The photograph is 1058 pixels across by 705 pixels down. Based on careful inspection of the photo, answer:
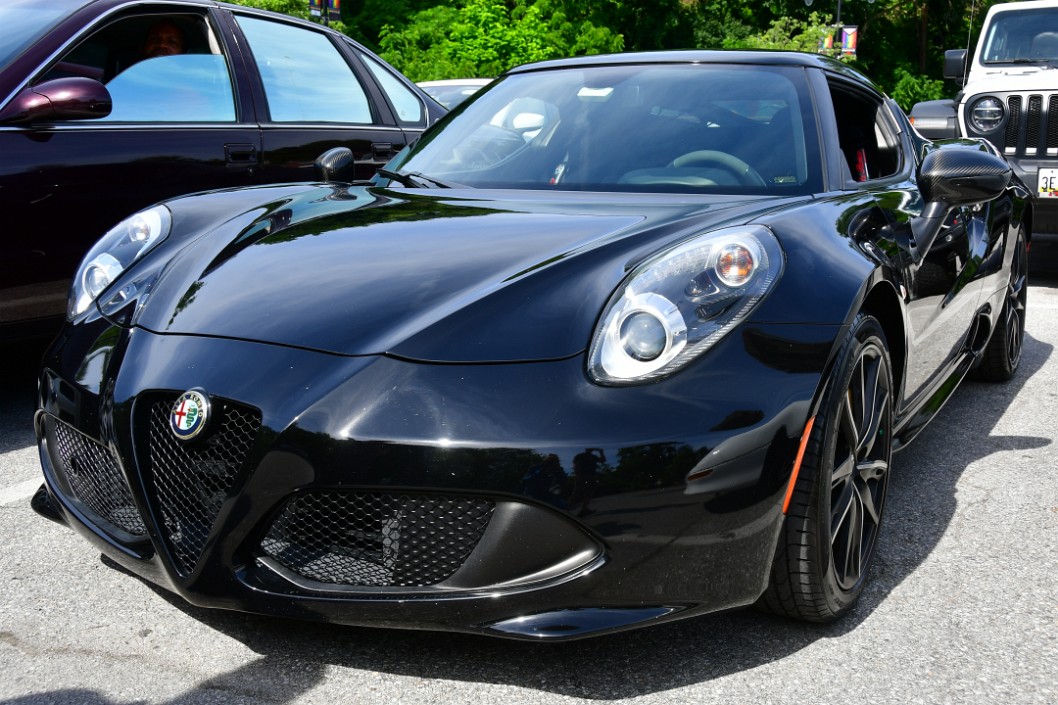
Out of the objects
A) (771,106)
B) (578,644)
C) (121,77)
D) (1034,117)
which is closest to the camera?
(578,644)

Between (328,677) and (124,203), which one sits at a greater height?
(124,203)

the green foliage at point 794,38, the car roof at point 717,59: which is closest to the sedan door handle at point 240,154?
the car roof at point 717,59

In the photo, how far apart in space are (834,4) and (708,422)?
3723 cm

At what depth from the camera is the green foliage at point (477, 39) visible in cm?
2677

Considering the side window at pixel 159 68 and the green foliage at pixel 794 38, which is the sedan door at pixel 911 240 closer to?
the side window at pixel 159 68

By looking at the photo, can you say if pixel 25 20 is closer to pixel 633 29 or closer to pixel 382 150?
pixel 382 150

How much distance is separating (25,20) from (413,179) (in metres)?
2.04

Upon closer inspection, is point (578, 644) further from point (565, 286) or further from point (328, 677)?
point (565, 286)

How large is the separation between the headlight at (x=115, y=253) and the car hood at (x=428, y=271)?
60 millimetres

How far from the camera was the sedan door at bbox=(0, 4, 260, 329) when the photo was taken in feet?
13.1

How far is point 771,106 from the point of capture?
331 cm

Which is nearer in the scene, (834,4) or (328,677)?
(328,677)

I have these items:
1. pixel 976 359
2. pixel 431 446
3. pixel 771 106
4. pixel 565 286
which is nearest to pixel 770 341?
pixel 565 286

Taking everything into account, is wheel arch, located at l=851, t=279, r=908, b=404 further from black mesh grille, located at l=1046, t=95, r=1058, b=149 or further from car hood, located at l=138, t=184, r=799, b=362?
black mesh grille, located at l=1046, t=95, r=1058, b=149
